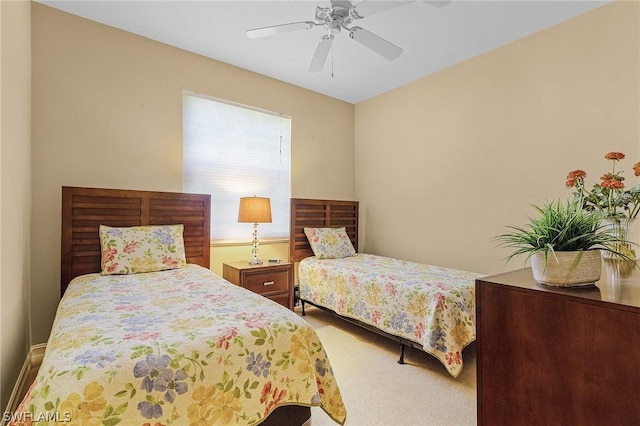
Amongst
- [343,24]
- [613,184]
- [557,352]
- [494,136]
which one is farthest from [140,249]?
[494,136]

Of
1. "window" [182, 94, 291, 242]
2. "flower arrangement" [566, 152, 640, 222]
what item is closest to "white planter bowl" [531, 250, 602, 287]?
"flower arrangement" [566, 152, 640, 222]

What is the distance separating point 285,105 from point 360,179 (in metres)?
1.47

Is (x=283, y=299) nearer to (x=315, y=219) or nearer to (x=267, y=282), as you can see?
(x=267, y=282)

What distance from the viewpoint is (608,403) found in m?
0.85

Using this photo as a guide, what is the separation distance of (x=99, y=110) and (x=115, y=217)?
93 centimetres

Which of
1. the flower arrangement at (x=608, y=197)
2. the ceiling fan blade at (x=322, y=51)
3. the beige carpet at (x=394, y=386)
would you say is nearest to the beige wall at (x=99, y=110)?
the ceiling fan blade at (x=322, y=51)

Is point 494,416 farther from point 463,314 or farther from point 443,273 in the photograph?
point 443,273

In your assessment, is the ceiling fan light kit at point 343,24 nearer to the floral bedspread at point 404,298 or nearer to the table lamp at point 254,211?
the table lamp at point 254,211

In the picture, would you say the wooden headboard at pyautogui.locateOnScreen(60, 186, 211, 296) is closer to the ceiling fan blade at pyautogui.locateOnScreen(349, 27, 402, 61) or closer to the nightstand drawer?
the nightstand drawer

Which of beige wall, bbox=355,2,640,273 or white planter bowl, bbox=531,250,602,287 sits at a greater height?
beige wall, bbox=355,2,640,273

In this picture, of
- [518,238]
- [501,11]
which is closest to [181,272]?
[518,238]

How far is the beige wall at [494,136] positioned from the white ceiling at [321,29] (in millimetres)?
233

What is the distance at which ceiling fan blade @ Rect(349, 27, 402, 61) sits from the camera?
2.16m

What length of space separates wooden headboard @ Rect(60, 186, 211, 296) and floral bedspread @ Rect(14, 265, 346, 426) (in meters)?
0.90
